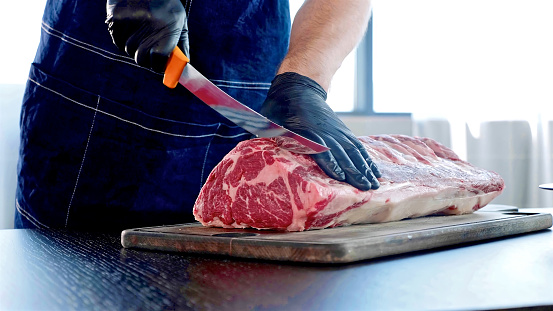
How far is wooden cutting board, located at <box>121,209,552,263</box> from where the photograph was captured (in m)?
0.91

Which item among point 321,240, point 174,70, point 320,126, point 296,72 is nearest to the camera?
point 321,240

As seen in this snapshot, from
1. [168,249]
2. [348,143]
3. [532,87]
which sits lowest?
[168,249]

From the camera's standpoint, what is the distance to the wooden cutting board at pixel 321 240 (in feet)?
2.97

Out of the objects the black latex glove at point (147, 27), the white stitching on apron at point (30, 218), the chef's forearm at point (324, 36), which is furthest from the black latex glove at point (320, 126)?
the white stitching on apron at point (30, 218)

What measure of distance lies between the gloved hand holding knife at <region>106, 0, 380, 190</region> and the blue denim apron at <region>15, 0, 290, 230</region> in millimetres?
298

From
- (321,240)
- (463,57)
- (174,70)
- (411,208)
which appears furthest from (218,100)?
(463,57)

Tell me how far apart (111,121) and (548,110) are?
371cm

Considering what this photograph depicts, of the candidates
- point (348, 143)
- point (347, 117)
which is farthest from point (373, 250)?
point (347, 117)

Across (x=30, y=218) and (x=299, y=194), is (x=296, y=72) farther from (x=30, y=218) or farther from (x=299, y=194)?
(x=30, y=218)

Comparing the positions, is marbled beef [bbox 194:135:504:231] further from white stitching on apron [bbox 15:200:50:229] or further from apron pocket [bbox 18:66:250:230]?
white stitching on apron [bbox 15:200:50:229]

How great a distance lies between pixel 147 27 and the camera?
1.21 metres

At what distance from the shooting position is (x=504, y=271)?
824mm

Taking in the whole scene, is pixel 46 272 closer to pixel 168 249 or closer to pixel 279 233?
pixel 168 249

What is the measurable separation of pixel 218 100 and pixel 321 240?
1.24ft
